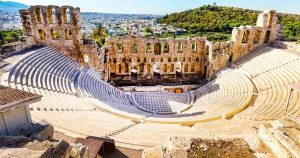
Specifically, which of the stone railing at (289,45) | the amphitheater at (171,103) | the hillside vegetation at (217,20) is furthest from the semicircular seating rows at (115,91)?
the hillside vegetation at (217,20)

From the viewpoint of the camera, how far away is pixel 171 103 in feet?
66.1

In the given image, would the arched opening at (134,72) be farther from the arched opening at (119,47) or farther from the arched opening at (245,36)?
the arched opening at (245,36)

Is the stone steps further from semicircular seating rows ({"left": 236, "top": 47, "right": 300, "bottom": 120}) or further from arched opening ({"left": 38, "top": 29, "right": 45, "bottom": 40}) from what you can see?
arched opening ({"left": 38, "top": 29, "right": 45, "bottom": 40})

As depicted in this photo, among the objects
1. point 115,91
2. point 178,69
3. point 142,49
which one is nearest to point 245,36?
point 178,69

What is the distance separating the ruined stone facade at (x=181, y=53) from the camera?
25469 mm

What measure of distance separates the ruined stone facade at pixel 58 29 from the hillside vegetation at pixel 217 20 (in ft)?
129

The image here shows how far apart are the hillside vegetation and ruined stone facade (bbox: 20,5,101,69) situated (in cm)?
3922

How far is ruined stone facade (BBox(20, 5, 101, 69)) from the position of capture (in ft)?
73.2

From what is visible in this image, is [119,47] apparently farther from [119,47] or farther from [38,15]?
[38,15]

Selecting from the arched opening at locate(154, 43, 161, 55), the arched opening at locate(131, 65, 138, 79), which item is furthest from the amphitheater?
the arched opening at locate(154, 43, 161, 55)

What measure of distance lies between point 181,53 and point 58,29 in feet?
47.3

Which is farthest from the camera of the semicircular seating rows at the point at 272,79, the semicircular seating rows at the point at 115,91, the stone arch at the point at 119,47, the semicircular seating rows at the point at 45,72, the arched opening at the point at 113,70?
the arched opening at the point at 113,70

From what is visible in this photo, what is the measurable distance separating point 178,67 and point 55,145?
25698 mm

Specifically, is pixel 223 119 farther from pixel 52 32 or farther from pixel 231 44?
pixel 52 32
